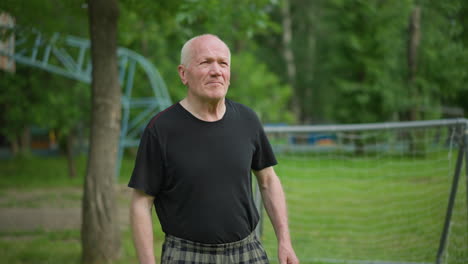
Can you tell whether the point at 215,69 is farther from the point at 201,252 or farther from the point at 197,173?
the point at 201,252

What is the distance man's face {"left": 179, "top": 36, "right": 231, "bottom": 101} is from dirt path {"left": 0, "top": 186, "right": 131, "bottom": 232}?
6.32m

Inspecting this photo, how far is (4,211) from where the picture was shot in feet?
32.3

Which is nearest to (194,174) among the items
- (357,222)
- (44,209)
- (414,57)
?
(357,222)

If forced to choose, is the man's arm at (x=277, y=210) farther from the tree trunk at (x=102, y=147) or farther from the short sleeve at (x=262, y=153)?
the tree trunk at (x=102, y=147)

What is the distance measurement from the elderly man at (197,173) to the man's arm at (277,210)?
22 cm

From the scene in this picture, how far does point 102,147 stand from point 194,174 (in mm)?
3537

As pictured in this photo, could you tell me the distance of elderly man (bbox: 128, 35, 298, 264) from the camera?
7.31ft

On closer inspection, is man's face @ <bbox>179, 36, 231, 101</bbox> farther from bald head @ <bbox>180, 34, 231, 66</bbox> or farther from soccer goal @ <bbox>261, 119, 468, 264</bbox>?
soccer goal @ <bbox>261, 119, 468, 264</bbox>

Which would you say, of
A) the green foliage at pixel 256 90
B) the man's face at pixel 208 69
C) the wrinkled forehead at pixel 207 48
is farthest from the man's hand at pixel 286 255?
the green foliage at pixel 256 90

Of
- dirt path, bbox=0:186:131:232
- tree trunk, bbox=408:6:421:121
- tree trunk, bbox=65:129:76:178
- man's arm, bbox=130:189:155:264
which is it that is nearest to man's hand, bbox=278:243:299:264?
man's arm, bbox=130:189:155:264

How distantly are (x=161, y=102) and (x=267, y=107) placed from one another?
11.2m

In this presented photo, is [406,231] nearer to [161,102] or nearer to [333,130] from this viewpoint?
[333,130]

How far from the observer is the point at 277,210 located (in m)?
2.53

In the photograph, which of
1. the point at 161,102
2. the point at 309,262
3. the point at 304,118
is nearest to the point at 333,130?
the point at 309,262
